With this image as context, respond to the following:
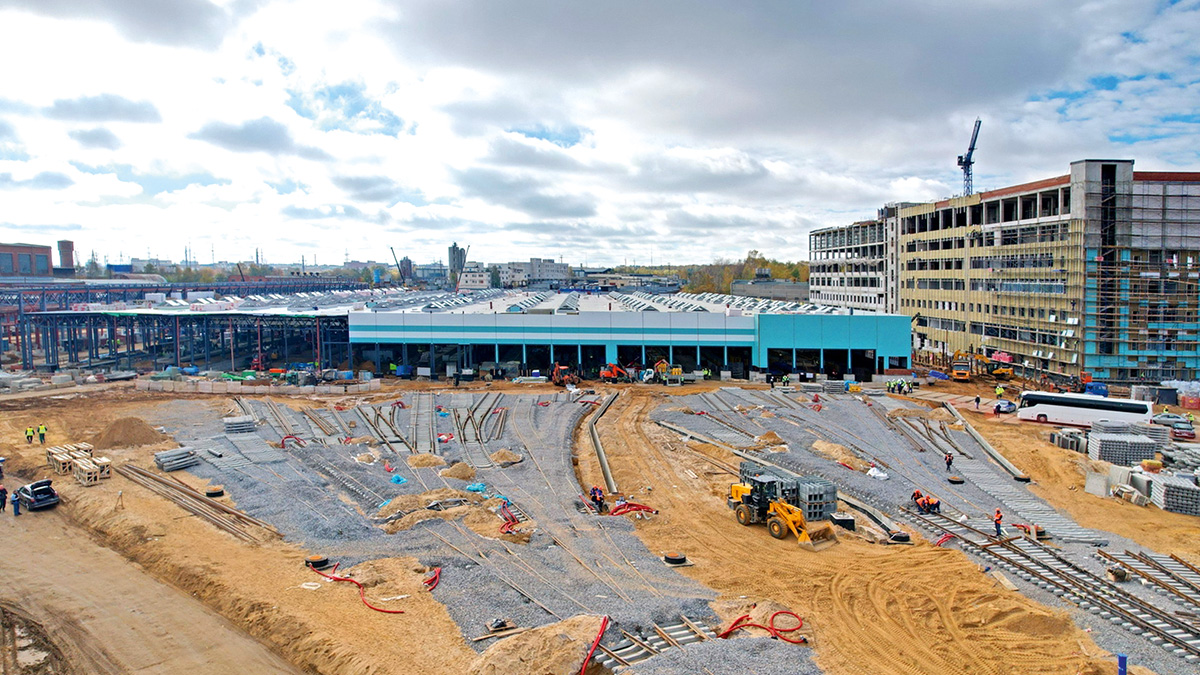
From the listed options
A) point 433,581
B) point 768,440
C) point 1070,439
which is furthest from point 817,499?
point 1070,439

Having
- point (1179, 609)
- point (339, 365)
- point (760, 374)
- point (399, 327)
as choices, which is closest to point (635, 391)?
point (760, 374)

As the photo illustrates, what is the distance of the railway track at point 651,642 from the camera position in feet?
33.8

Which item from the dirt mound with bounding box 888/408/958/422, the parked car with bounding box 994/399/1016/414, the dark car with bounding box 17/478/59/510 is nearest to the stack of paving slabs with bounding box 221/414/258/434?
the dark car with bounding box 17/478/59/510

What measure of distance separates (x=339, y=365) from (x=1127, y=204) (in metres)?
44.1

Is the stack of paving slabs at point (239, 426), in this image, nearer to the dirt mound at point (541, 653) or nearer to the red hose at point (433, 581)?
the red hose at point (433, 581)

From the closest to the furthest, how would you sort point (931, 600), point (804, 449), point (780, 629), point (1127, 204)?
1. point (780, 629)
2. point (931, 600)
3. point (804, 449)
4. point (1127, 204)

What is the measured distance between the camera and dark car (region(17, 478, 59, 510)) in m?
18.2

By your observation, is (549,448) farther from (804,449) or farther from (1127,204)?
(1127,204)

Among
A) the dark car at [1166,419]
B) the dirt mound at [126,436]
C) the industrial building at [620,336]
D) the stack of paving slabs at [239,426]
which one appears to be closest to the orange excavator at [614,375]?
the industrial building at [620,336]

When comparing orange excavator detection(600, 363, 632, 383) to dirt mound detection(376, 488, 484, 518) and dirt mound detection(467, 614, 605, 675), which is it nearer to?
dirt mound detection(376, 488, 484, 518)

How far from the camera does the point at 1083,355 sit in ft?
110

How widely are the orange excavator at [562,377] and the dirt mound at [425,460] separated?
1527cm

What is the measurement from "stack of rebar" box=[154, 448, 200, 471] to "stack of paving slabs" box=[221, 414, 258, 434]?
3674mm

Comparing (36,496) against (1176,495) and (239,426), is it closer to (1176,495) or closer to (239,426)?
(239,426)
